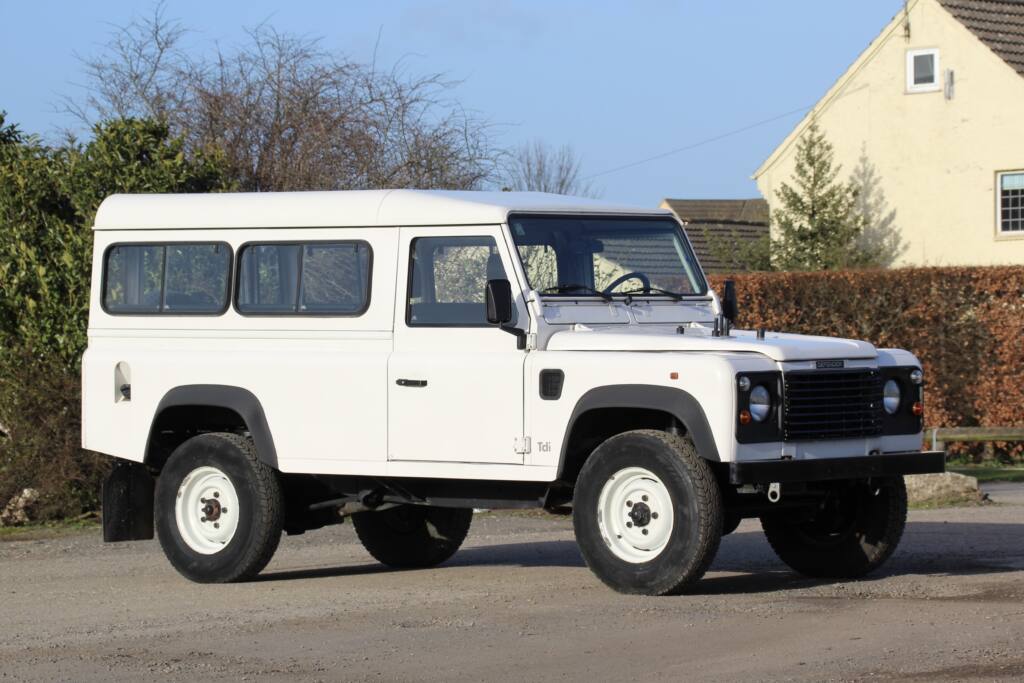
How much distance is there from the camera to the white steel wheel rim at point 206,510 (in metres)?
11.6

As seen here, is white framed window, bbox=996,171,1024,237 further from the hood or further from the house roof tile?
the hood

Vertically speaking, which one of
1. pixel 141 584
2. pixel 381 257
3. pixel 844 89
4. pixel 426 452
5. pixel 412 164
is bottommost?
pixel 141 584

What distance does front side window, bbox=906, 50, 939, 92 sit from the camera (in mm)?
33812

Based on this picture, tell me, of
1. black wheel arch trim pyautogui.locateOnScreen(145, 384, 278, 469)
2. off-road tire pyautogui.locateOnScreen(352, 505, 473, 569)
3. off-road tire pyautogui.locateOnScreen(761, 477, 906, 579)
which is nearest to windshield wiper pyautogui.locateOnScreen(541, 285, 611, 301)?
off-road tire pyautogui.locateOnScreen(761, 477, 906, 579)

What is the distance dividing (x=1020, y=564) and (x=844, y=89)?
24228 mm

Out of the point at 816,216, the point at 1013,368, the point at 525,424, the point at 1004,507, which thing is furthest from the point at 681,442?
the point at 816,216

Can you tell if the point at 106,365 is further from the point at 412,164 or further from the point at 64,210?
the point at 412,164

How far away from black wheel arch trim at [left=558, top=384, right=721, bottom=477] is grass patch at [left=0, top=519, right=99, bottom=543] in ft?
22.0

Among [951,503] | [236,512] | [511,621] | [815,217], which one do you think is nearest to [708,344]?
[511,621]

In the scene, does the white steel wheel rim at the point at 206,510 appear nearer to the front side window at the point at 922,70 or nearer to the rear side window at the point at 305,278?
the rear side window at the point at 305,278

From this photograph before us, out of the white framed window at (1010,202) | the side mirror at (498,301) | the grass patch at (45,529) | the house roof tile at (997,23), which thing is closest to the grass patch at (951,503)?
the side mirror at (498,301)

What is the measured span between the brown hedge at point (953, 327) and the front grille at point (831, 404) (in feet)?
40.6

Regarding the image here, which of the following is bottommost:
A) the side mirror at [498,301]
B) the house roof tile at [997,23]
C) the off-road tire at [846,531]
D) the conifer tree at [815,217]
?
the off-road tire at [846,531]

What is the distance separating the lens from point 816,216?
33625 millimetres
